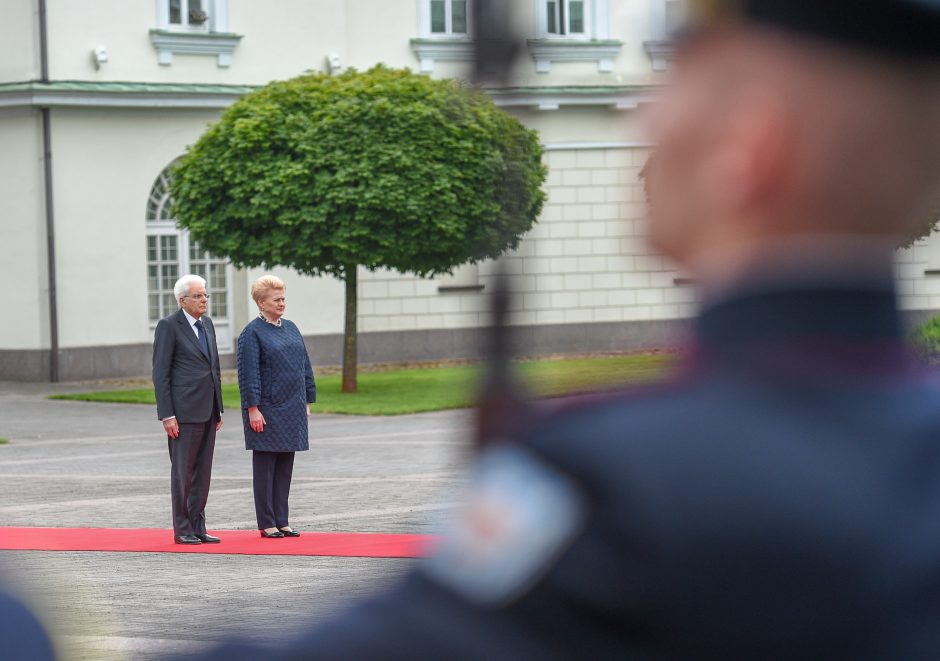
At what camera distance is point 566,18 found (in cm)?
130

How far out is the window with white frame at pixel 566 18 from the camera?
1.12m

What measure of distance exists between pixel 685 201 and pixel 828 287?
0.34ft

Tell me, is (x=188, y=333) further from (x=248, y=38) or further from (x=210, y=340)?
(x=248, y=38)

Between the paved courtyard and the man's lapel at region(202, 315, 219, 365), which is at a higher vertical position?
the man's lapel at region(202, 315, 219, 365)

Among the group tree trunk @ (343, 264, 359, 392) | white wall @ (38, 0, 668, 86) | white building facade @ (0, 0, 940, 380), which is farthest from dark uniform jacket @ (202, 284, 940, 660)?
white wall @ (38, 0, 668, 86)

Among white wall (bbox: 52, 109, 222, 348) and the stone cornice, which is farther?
white wall (bbox: 52, 109, 222, 348)

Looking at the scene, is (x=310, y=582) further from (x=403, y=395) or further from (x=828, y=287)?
(x=403, y=395)

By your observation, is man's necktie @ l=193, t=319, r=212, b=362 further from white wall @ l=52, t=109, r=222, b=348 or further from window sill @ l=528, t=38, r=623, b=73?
white wall @ l=52, t=109, r=222, b=348

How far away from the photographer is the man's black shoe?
37.0 ft

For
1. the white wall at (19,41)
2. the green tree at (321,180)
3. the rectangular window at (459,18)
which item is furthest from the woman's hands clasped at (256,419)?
the white wall at (19,41)

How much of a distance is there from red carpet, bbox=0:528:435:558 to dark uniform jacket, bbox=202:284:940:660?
9.35 meters

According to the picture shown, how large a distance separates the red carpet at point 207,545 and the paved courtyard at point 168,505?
22 centimetres

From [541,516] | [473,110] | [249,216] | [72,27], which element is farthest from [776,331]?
[72,27]

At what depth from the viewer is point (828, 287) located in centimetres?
96
